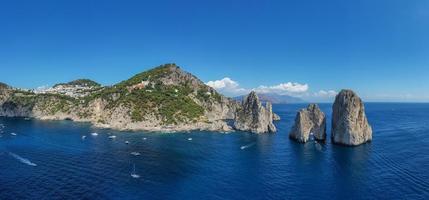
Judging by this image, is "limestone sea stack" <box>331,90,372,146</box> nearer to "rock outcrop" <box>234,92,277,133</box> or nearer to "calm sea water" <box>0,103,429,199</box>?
"calm sea water" <box>0,103,429,199</box>

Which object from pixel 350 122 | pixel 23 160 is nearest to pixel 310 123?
pixel 350 122

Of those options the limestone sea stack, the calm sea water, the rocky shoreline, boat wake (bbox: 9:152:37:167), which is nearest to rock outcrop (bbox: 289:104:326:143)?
the rocky shoreline

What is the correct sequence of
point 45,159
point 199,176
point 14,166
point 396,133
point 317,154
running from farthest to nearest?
1. point 396,133
2. point 317,154
3. point 45,159
4. point 14,166
5. point 199,176

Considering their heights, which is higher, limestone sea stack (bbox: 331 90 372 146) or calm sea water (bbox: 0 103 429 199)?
limestone sea stack (bbox: 331 90 372 146)

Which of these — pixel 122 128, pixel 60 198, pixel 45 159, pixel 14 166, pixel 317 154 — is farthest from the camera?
pixel 122 128

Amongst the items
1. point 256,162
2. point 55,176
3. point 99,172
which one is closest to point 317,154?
point 256,162

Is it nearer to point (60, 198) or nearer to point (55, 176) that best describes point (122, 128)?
point (55, 176)

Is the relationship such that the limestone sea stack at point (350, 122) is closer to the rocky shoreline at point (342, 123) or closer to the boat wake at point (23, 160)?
the rocky shoreline at point (342, 123)
